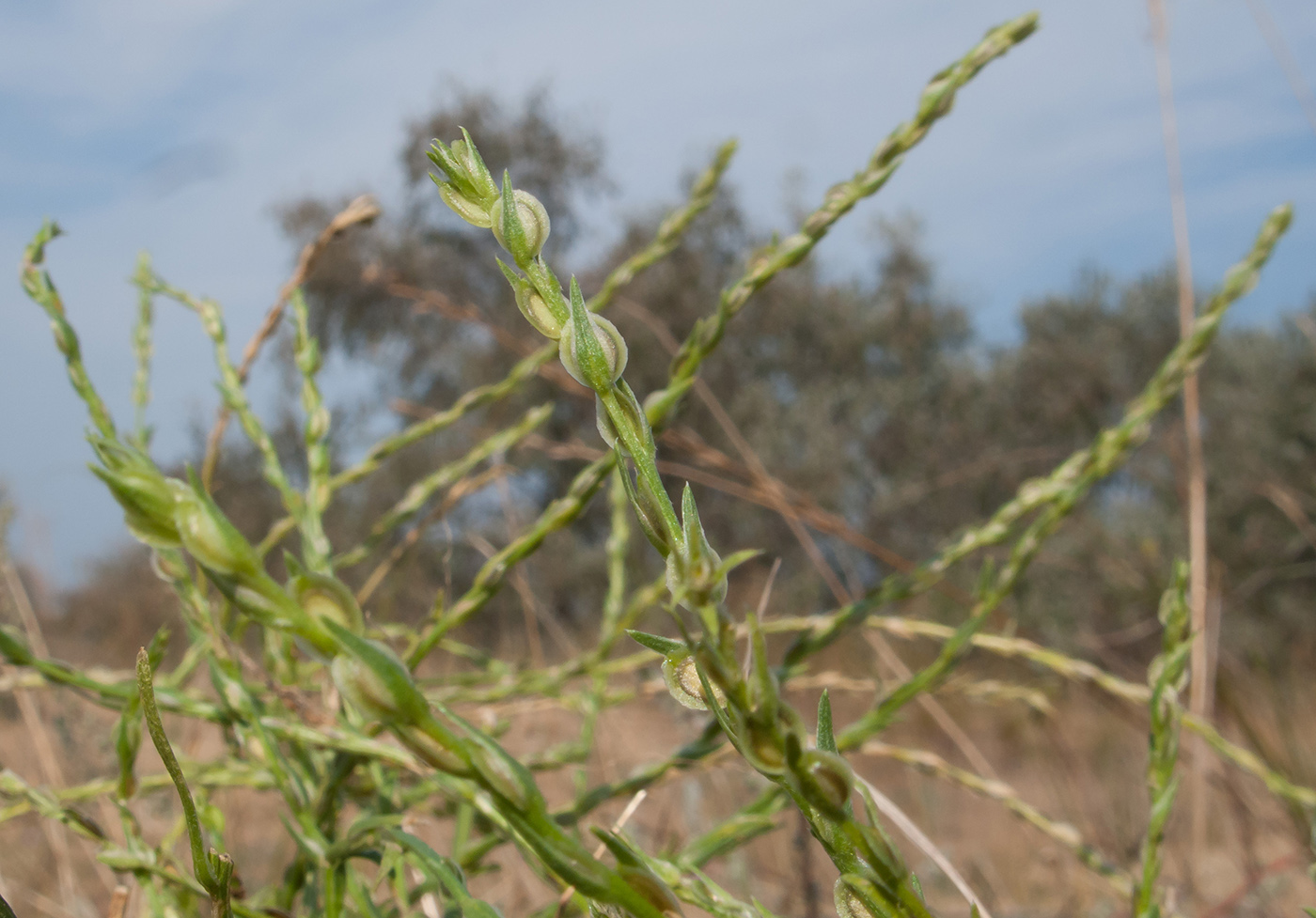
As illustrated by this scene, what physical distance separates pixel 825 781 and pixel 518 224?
0.11 meters

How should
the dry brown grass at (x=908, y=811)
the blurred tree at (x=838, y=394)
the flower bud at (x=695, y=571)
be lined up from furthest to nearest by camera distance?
the blurred tree at (x=838, y=394)
the dry brown grass at (x=908, y=811)
the flower bud at (x=695, y=571)

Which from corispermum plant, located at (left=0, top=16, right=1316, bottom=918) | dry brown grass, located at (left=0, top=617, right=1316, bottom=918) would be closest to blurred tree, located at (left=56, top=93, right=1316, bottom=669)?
dry brown grass, located at (left=0, top=617, right=1316, bottom=918)

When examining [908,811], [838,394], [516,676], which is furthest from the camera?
[838,394]

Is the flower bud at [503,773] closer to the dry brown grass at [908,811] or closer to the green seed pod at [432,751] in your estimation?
the green seed pod at [432,751]

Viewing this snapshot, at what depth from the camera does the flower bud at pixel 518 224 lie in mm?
174

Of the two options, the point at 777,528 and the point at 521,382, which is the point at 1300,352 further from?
the point at 521,382

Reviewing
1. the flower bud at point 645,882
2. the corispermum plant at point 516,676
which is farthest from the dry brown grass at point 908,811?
the flower bud at point 645,882

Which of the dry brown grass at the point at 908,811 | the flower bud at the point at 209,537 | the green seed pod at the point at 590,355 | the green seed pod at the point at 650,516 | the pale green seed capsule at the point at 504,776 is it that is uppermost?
the flower bud at the point at 209,537

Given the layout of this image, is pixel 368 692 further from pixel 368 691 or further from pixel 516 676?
pixel 516 676

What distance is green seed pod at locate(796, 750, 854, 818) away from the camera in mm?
143

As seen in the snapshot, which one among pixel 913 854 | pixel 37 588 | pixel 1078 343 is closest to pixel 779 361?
pixel 1078 343

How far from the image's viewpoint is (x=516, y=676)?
0.68m

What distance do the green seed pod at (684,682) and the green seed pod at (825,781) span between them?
29 mm

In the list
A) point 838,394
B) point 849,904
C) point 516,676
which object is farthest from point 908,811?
point 838,394
